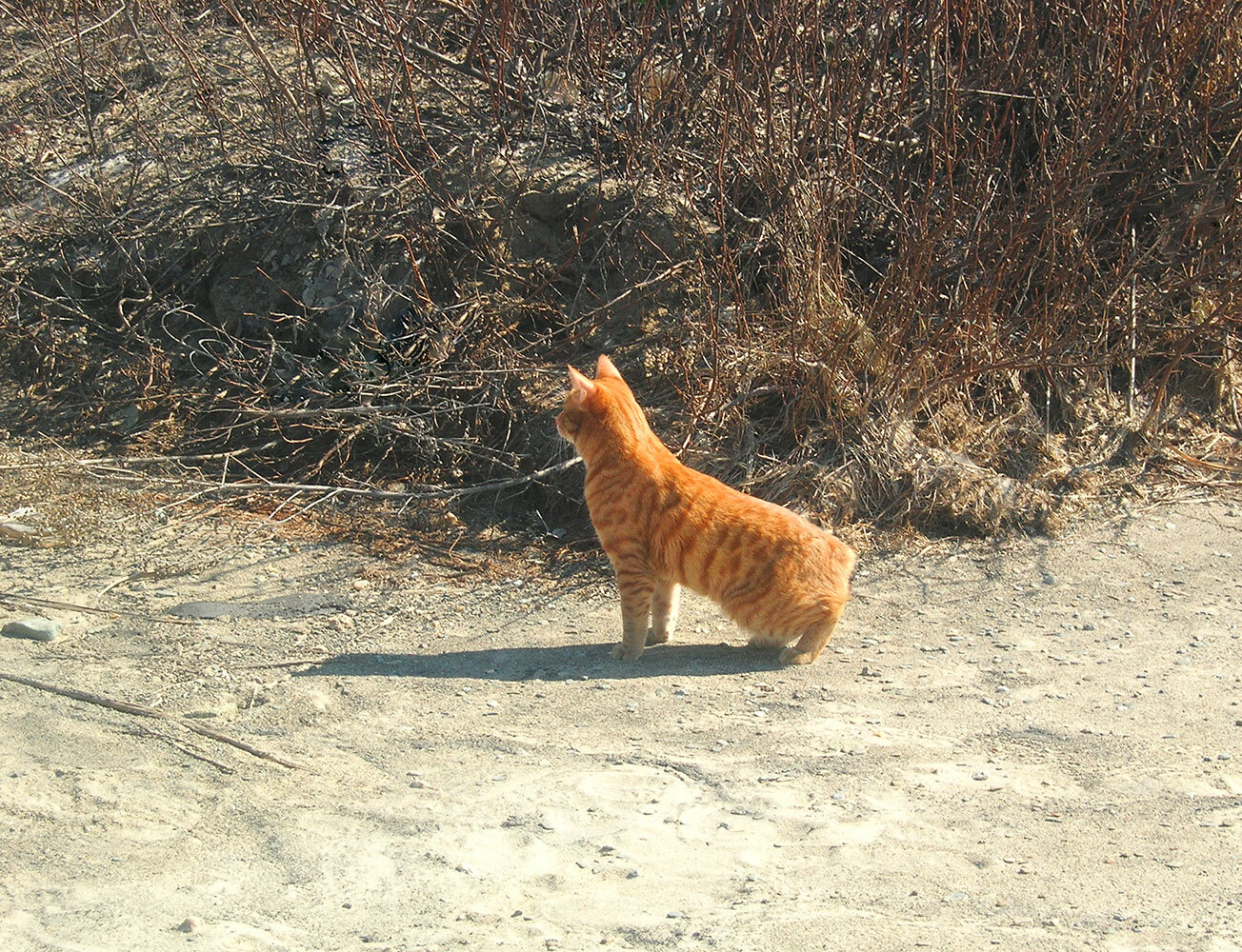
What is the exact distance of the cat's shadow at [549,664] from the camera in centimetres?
511

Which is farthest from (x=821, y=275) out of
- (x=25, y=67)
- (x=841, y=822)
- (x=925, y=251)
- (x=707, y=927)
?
(x=25, y=67)

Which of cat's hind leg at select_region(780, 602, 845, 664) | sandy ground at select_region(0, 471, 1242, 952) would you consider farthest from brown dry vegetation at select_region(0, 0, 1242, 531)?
cat's hind leg at select_region(780, 602, 845, 664)

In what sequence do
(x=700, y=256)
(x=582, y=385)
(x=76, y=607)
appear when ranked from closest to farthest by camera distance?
(x=582, y=385)
(x=76, y=607)
(x=700, y=256)

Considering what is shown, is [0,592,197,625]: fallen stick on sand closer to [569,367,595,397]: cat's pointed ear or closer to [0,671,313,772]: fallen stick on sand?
[0,671,313,772]: fallen stick on sand

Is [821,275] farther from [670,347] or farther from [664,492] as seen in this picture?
[664,492]

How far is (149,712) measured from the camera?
453cm

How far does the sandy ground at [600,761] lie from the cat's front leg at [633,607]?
0.33 feet

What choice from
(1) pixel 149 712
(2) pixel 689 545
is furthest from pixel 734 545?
(1) pixel 149 712

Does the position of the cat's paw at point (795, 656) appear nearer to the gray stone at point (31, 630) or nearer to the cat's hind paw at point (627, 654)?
the cat's hind paw at point (627, 654)

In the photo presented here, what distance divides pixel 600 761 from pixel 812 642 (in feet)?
3.89

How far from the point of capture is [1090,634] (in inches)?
217

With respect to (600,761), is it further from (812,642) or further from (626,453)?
(626,453)

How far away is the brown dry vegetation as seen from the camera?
22.6 ft

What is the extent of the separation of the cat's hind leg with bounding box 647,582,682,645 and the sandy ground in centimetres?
12
